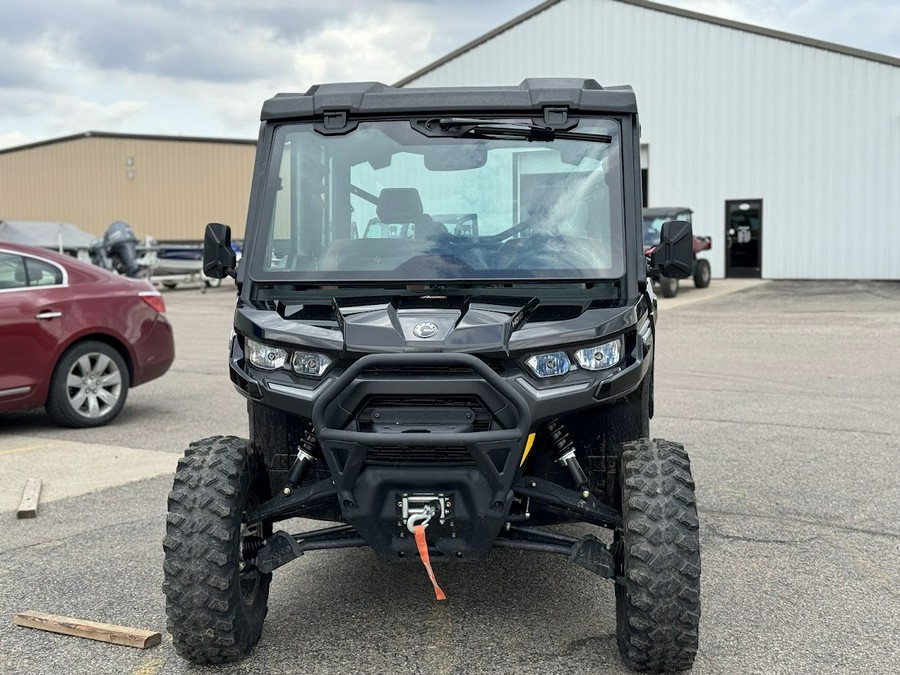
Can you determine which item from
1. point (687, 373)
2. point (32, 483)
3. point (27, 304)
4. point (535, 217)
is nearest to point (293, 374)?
point (535, 217)

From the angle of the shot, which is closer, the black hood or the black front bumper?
the black front bumper

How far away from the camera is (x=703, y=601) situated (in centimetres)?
442

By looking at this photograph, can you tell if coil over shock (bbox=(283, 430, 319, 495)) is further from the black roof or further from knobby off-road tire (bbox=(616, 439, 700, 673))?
the black roof

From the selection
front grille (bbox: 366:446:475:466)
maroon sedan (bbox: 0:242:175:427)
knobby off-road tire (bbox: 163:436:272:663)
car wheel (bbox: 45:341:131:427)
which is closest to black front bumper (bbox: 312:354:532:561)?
front grille (bbox: 366:446:475:466)

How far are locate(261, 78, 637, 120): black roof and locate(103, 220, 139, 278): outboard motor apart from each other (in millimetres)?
23628

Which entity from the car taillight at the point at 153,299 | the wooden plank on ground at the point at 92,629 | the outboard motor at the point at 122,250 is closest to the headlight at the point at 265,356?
the wooden plank on ground at the point at 92,629

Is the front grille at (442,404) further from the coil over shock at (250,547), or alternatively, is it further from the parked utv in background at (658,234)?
the parked utv in background at (658,234)

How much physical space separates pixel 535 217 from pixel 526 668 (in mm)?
1804

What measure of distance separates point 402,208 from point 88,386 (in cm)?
531

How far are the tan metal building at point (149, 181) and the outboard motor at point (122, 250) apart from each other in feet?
64.9

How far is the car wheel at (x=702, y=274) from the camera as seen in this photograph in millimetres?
28595

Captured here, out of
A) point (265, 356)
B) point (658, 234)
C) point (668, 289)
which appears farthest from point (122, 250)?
point (265, 356)

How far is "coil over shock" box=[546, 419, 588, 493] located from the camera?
3748 mm

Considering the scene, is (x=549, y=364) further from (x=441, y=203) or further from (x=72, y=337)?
(x=72, y=337)
